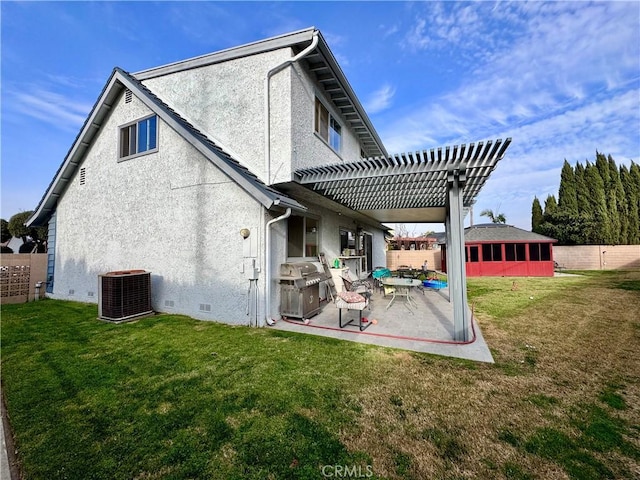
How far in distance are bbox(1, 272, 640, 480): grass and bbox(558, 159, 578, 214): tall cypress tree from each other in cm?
3109

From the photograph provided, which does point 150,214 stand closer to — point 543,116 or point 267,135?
point 267,135

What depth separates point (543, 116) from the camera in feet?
50.8

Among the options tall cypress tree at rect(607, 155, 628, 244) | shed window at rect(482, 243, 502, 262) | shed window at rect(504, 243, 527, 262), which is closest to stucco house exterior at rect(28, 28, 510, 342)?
shed window at rect(482, 243, 502, 262)

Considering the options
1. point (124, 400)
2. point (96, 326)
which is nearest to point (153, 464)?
point (124, 400)

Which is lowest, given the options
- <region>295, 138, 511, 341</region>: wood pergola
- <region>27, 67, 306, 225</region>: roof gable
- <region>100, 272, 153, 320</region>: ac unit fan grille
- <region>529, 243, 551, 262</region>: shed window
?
<region>100, 272, 153, 320</region>: ac unit fan grille

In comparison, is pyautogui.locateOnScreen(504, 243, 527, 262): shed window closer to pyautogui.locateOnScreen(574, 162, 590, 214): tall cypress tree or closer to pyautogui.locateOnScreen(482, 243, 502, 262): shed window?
pyautogui.locateOnScreen(482, 243, 502, 262): shed window

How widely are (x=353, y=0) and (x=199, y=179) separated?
26.8 feet

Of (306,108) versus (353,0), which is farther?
(353,0)

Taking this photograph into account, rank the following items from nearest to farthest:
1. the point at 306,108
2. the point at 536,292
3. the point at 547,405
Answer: the point at 547,405 < the point at 306,108 < the point at 536,292

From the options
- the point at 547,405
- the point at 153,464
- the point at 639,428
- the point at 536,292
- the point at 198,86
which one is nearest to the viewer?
the point at 153,464

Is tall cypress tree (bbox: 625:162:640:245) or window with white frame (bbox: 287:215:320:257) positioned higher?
tall cypress tree (bbox: 625:162:640:245)

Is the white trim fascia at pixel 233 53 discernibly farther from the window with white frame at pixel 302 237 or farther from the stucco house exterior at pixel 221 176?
the window with white frame at pixel 302 237

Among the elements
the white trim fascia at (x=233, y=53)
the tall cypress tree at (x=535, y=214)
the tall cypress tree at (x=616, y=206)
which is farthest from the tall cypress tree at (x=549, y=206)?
the white trim fascia at (x=233, y=53)

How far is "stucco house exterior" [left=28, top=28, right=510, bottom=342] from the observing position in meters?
7.02
